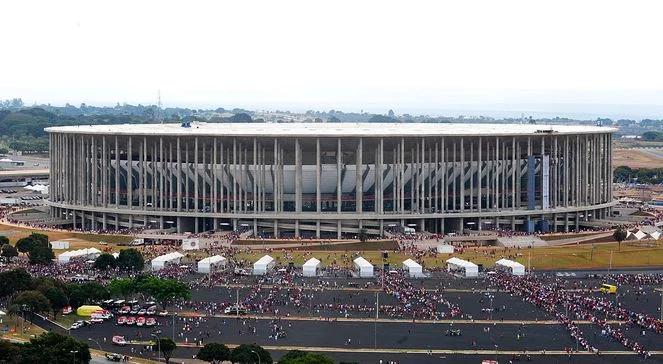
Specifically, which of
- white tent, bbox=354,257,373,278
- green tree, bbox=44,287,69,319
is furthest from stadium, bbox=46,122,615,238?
green tree, bbox=44,287,69,319

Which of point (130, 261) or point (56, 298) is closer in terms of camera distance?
point (56, 298)

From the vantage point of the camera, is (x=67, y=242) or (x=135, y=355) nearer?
(x=135, y=355)

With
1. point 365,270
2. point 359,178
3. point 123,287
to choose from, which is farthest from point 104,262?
point 359,178

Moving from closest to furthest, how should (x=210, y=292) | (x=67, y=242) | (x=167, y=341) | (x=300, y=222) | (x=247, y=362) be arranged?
1. (x=247, y=362)
2. (x=167, y=341)
3. (x=210, y=292)
4. (x=67, y=242)
5. (x=300, y=222)

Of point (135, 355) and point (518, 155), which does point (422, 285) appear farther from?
point (518, 155)

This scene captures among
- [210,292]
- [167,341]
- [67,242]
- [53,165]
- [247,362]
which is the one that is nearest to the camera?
[247,362]

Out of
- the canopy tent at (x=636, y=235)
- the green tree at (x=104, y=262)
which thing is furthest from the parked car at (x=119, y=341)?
the canopy tent at (x=636, y=235)

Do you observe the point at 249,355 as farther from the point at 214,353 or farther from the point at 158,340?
the point at 158,340

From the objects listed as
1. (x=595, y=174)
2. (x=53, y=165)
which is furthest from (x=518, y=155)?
(x=53, y=165)

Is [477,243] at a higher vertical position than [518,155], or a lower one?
lower
